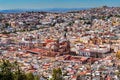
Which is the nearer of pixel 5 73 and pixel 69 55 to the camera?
pixel 5 73

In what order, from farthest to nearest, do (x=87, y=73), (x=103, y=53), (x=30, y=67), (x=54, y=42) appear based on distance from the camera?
(x=54, y=42)
(x=103, y=53)
(x=30, y=67)
(x=87, y=73)

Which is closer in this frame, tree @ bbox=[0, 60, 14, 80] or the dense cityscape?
tree @ bbox=[0, 60, 14, 80]

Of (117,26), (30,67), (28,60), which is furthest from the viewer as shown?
(117,26)

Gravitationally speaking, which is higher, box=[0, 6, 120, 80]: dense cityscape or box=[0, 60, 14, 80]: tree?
box=[0, 60, 14, 80]: tree

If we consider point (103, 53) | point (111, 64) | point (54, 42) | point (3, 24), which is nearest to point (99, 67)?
point (111, 64)

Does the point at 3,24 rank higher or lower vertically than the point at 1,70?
lower

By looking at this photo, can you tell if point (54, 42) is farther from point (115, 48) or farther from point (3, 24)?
point (3, 24)

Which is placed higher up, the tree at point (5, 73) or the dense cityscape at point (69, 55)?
the tree at point (5, 73)

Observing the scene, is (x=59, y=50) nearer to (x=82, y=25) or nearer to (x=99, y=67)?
(x=99, y=67)

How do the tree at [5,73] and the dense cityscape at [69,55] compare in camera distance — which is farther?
the dense cityscape at [69,55]

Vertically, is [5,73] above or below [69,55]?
above

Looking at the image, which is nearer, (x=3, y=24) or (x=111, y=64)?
(x=111, y=64)
